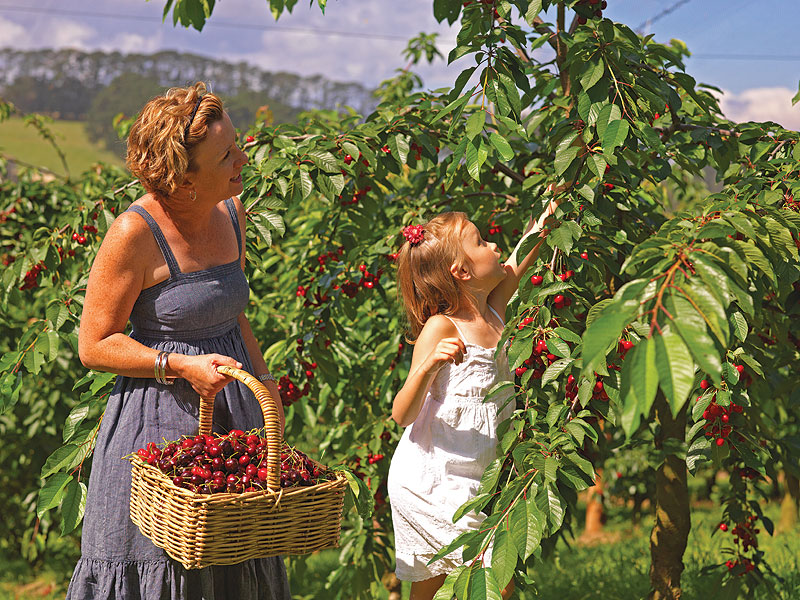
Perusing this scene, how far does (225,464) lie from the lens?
125 centimetres

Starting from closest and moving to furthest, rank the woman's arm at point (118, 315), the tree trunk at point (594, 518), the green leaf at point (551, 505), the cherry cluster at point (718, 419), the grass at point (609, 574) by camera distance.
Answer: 1. the green leaf at point (551, 505)
2. the woman's arm at point (118, 315)
3. the cherry cluster at point (718, 419)
4. the grass at point (609, 574)
5. the tree trunk at point (594, 518)

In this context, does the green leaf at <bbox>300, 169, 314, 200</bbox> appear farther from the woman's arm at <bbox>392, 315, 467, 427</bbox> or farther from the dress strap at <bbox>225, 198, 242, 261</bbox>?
the woman's arm at <bbox>392, 315, 467, 427</bbox>

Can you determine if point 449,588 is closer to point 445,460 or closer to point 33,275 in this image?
point 445,460

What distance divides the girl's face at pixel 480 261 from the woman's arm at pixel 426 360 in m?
0.13

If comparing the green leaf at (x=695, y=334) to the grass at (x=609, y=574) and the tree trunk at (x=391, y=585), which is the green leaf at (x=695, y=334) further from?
the tree trunk at (x=391, y=585)

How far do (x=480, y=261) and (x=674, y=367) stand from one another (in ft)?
3.14

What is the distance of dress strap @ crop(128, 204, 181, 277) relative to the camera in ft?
4.63

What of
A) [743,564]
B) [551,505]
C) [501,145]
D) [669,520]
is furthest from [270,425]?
[743,564]

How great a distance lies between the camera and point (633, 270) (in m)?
1.76

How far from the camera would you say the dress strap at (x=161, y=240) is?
4.63 ft

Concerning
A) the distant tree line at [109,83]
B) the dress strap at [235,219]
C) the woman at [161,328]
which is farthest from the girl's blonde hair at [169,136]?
the distant tree line at [109,83]

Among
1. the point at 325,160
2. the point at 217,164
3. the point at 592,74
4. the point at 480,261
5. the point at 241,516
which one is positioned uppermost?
the point at 592,74

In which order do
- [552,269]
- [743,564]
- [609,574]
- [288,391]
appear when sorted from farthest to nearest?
1. [609,574]
2. [743,564]
3. [288,391]
4. [552,269]

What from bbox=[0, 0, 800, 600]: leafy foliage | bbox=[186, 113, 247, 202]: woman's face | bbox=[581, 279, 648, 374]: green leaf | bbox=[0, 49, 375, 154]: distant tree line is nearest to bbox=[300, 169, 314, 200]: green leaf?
bbox=[0, 0, 800, 600]: leafy foliage
